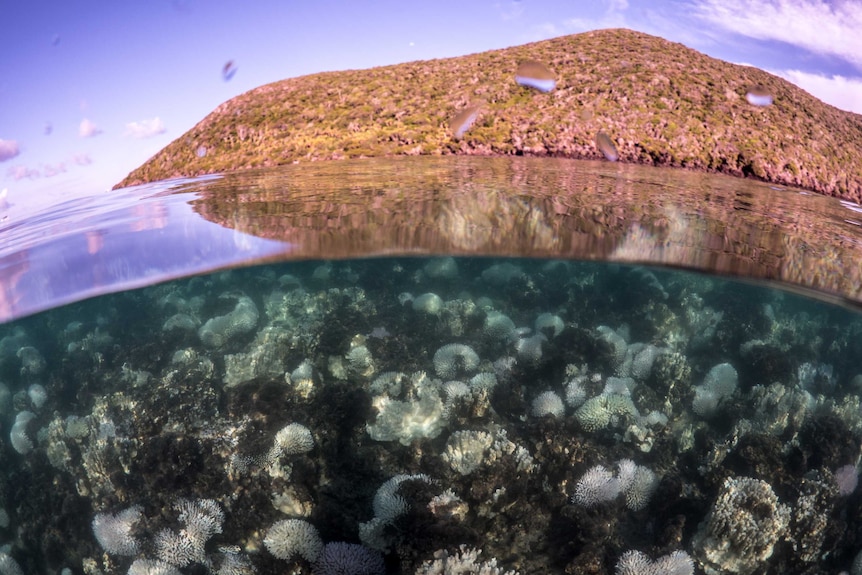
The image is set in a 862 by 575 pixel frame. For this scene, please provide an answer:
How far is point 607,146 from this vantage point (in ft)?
43.7

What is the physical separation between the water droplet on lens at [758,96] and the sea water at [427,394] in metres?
8.95

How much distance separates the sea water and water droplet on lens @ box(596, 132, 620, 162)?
392 cm

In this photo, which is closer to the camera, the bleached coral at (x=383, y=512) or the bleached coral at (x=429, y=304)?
the bleached coral at (x=383, y=512)

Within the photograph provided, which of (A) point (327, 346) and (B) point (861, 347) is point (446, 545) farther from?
(B) point (861, 347)

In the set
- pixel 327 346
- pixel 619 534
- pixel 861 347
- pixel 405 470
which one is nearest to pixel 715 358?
pixel 619 534

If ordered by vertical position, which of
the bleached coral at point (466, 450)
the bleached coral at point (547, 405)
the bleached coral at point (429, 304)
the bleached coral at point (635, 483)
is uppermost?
the bleached coral at point (429, 304)

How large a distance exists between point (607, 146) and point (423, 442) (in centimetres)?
1210

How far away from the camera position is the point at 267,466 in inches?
203

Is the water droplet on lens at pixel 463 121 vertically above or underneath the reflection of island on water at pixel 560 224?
above

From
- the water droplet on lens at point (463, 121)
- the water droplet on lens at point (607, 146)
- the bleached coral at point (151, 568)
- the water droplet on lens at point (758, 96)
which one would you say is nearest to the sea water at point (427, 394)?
the bleached coral at point (151, 568)

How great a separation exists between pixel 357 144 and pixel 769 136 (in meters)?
14.3

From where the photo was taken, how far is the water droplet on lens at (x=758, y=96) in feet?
50.6

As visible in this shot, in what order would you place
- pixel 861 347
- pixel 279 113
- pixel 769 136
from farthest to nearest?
pixel 279 113
pixel 769 136
pixel 861 347

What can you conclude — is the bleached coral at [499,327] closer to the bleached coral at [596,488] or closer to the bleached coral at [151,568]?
the bleached coral at [596,488]
